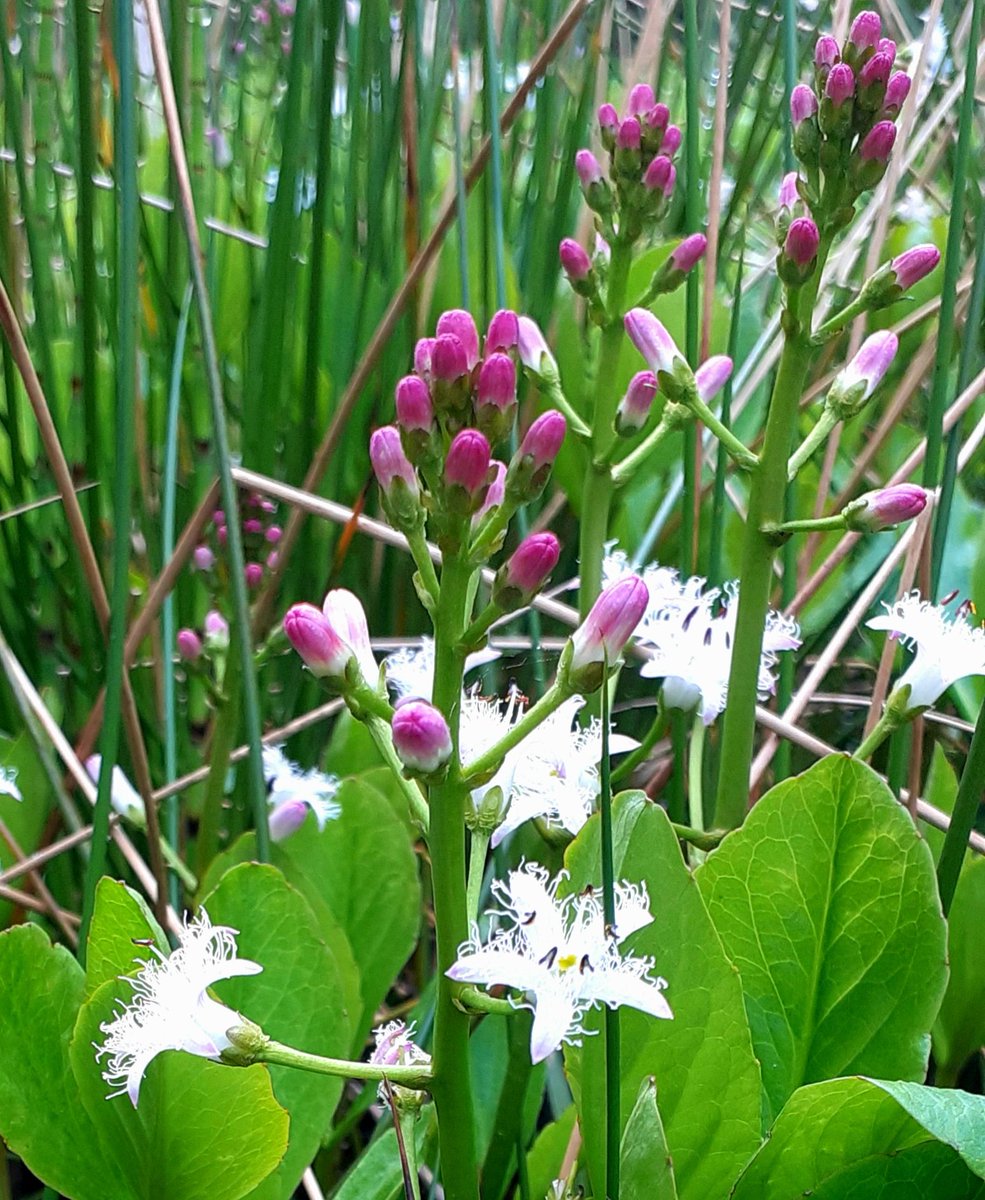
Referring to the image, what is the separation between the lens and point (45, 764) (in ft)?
2.80

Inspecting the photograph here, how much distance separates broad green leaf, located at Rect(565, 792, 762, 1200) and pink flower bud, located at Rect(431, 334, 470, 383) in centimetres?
20

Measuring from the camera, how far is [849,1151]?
488 mm

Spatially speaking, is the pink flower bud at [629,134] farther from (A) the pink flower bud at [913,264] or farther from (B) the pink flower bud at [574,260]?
(A) the pink flower bud at [913,264]

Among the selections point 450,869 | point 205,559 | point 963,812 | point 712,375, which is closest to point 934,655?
point 963,812

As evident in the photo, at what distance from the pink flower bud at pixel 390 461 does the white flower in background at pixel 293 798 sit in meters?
0.33

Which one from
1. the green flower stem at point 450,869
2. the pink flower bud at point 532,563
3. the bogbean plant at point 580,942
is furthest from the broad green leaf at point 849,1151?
the pink flower bud at point 532,563

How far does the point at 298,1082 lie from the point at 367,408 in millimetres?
807

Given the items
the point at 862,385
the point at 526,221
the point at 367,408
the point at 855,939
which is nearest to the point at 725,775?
the point at 855,939

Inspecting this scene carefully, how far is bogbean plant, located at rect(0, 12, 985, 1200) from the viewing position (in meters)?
0.47

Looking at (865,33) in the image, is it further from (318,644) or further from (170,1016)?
(170,1016)

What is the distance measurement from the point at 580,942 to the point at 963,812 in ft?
0.66

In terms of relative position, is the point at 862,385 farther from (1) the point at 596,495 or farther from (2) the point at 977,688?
(2) the point at 977,688

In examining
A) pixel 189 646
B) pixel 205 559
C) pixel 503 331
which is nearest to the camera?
pixel 503 331

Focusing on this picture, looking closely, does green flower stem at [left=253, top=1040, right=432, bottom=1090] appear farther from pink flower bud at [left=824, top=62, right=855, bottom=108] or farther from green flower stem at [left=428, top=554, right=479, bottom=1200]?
pink flower bud at [left=824, top=62, right=855, bottom=108]
